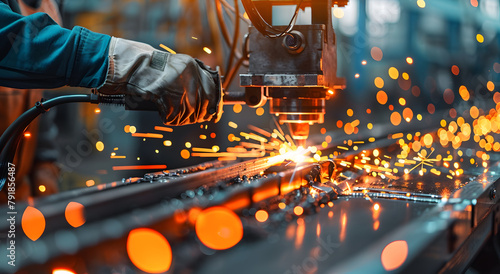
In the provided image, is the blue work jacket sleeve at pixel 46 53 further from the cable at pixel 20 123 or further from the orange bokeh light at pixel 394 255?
the orange bokeh light at pixel 394 255

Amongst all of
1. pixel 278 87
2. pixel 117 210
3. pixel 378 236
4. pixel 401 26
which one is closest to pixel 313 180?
pixel 278 87

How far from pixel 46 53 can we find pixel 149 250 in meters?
0.55

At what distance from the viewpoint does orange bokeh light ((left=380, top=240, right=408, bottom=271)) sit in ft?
2.28

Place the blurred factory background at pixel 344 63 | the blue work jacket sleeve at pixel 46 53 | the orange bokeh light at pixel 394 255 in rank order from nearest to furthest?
1. the orange bokeh light at pixel 394 255
2. the blue work jacket sleeve at pixel 46 53
3. the blurred factory background at pixel 344 63

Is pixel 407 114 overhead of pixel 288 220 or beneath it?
overhead

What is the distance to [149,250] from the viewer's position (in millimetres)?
856

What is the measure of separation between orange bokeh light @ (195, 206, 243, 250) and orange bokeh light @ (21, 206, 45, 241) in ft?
1.09

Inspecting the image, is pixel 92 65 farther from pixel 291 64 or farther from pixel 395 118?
pixel 395 118

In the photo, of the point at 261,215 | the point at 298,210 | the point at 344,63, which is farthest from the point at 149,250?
the point at 344,63

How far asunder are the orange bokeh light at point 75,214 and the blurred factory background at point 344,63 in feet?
5.05

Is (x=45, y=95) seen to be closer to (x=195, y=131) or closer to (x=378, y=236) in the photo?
(x=195, y=131)

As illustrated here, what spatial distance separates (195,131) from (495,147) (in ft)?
6.87

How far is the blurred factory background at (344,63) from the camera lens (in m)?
2.50

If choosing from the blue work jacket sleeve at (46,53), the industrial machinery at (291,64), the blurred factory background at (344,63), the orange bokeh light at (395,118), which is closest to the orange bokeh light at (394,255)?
the industrial machinery at (291,64)
